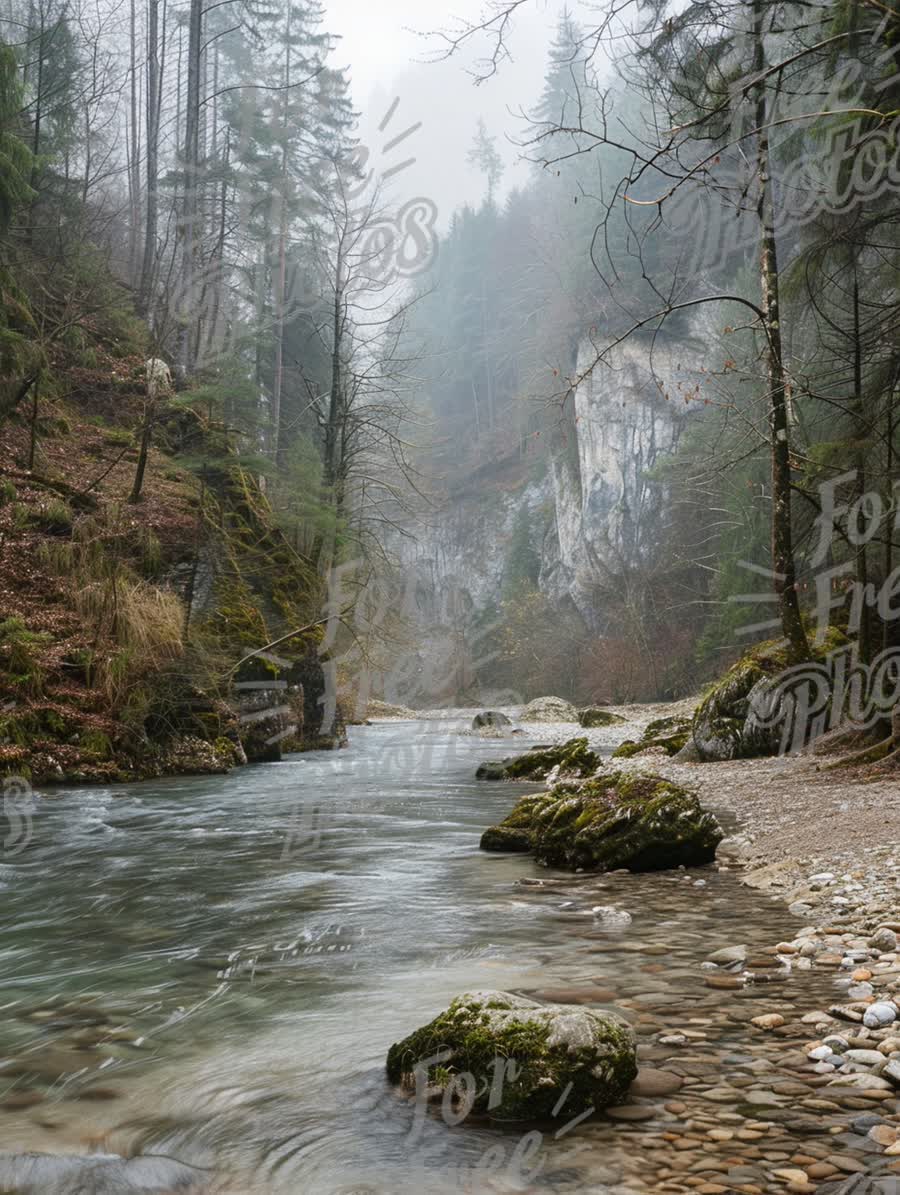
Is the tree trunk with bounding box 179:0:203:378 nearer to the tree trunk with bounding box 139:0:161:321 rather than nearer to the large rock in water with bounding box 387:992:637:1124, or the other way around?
the tree trunk with bounding box 139:0:161:321

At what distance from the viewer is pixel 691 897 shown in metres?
5.36

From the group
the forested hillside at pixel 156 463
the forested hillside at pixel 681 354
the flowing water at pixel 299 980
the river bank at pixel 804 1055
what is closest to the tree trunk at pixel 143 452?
the forested hillside at pixel 156 463

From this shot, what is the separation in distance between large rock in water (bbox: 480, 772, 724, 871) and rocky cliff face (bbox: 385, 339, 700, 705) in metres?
28.5

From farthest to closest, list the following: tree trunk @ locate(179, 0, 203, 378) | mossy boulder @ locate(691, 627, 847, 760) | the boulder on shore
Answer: the boulder on shore, tree trunk @ locate(179, 0, 203, 378), mossy boulder @ locate(691, 627, 847, 760)

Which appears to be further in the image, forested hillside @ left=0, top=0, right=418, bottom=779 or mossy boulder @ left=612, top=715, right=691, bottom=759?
mossy boulder @ left=612, top=715, right=691, bottom=759

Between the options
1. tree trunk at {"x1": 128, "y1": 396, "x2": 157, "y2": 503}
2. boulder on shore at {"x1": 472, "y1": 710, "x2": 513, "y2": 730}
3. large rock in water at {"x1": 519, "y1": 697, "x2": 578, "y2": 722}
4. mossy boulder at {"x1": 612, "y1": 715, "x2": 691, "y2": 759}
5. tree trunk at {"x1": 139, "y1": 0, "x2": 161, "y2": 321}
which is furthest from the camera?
large rock in water at {"x1": 519, "y1": 697, "x2": 578, "y2": 722}

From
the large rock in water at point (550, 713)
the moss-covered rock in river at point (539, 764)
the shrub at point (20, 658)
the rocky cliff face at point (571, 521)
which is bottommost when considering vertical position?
the large rock in water at point (550, 713)

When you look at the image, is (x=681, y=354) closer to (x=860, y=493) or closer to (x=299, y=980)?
(x=860, y=493)

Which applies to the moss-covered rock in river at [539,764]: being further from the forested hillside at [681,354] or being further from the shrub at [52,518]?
the shrub at [52,518]

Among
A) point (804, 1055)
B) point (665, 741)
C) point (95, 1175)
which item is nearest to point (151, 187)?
point (665, 741)

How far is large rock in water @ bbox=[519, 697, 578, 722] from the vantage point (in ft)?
109

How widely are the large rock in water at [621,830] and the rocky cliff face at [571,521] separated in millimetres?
28455

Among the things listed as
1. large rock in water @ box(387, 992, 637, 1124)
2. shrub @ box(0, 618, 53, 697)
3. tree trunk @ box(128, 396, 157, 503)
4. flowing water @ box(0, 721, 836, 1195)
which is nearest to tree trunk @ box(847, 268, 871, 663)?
flowing water @ box(0, 721, 836, 1195)

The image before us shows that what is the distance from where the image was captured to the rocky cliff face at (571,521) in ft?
140
